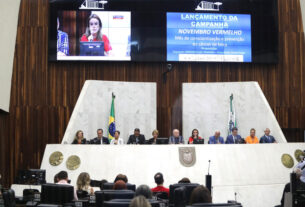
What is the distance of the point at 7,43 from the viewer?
1641cm

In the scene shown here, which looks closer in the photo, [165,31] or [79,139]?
[79,139]

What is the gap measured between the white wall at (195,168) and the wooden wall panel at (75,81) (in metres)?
3.96

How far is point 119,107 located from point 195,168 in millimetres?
4496

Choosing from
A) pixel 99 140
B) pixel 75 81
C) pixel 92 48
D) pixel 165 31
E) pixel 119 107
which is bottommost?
pixel 99 140

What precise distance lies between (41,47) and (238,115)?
680cm

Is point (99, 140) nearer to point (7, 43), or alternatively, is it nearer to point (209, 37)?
point (7, 43)

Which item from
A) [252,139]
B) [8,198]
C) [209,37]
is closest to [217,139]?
[252,139]

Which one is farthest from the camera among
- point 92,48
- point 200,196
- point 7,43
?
point 92,48

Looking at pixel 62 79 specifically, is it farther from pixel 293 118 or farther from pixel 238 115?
pixel 293 118

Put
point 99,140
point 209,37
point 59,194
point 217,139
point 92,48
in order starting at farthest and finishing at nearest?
1. point 209,37
2. point 92,48
3. point 217,139
4. point 99,140
5. point 59,194

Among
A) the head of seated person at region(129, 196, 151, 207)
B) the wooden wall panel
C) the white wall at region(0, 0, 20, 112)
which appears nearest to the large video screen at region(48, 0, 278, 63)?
the wooden wall panel

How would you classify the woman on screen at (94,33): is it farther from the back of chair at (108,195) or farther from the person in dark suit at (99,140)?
the back of chair at (108,195)

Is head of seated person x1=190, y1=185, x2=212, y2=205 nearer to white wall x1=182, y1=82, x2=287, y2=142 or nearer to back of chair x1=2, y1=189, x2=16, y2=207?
back of chair x1=2, y1=189, x2=16, y2=207

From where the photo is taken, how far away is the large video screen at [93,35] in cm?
1703
